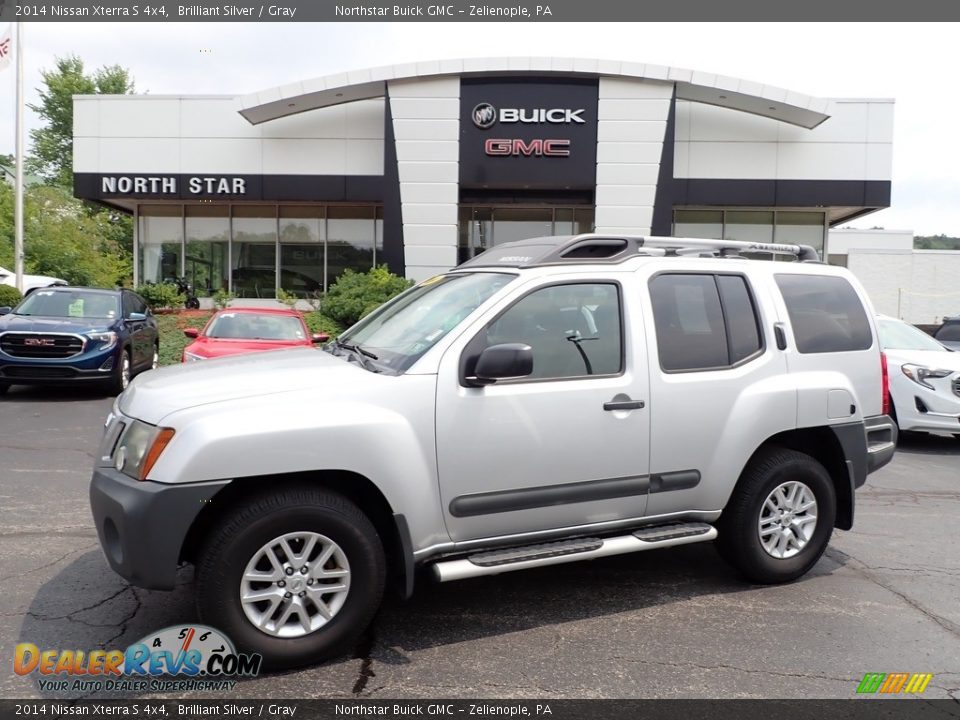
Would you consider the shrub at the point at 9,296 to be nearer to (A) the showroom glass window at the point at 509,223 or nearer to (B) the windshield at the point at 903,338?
(A) the showroom glass window at the point at 509,223

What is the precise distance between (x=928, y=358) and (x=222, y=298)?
18766mm

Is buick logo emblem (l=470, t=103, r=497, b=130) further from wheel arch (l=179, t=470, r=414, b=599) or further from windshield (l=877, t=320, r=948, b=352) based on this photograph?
wheel arch (l=179, t=470, r=414, b=599)

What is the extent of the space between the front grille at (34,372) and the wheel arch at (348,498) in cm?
869

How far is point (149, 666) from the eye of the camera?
3451 mm

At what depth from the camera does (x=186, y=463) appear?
3.28 m

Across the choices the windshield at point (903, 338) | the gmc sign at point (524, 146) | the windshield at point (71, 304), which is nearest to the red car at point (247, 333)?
the windshield at point (71, 304)

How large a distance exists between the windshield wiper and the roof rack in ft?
3.09

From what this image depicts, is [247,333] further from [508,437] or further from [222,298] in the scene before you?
[222,298]

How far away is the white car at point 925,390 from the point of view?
9.27 meters

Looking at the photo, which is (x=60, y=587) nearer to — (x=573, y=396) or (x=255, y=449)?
(x=255, y=449)


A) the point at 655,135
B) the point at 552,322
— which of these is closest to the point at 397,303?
the point at 552,322

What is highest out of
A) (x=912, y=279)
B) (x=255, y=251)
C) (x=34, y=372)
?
(x=912, y=279)

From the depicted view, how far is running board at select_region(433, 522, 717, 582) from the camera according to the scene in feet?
12.0

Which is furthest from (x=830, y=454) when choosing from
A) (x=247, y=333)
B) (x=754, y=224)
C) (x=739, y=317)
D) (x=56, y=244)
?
(x=56, y=244)
